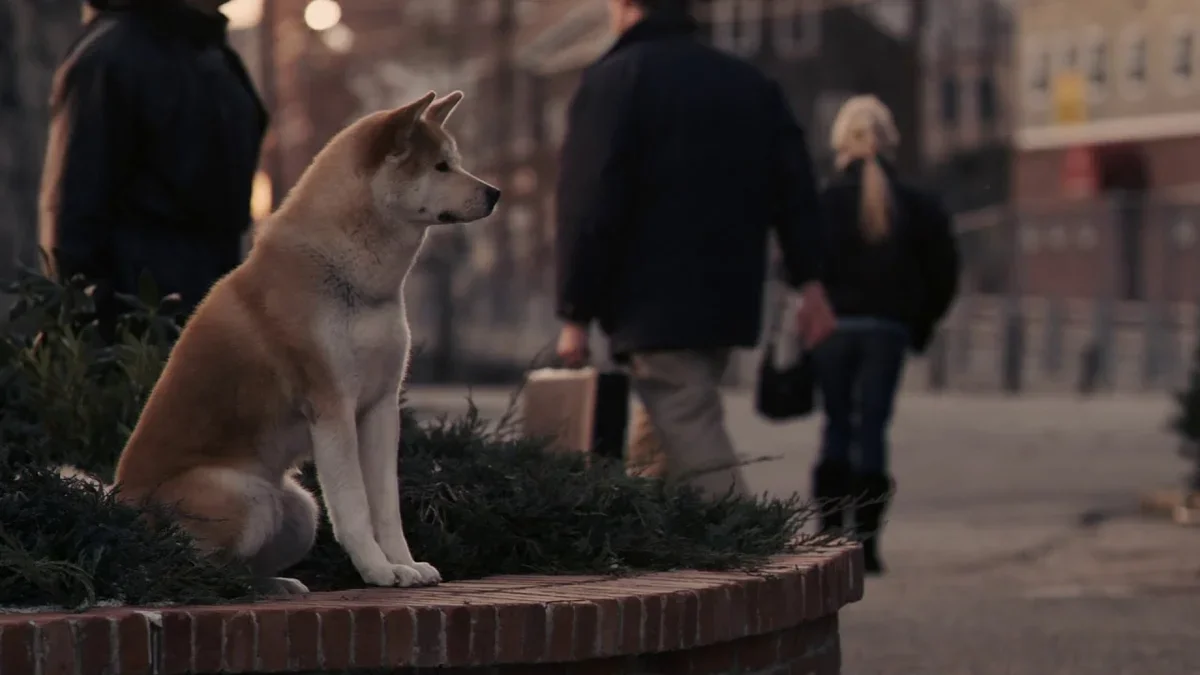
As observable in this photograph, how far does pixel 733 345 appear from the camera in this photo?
26.6 ft

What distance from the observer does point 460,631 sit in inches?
198

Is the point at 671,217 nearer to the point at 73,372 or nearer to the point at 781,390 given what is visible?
the point at 73,372

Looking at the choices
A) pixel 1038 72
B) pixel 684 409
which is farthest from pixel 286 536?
pixel 1038 72

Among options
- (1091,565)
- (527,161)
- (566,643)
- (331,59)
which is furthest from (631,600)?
(331,59)

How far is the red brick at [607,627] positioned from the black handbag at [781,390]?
4.86 metres

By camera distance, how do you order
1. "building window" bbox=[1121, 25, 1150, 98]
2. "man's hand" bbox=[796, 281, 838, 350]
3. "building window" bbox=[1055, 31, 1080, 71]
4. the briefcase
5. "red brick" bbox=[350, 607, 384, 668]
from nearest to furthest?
1. "red brick" bbox=[350, 607, 384, 668]
2. the briefcase
3. "man's hand" bbox=[796, 281, 838, 350]
4. "building window" bbox=[1121, 25, 1150, 98]
5. "building window" bbox=[1055, 31, 1080, 71]

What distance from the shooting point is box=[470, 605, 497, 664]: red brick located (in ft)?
16.5

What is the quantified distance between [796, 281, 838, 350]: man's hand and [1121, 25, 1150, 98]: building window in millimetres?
57611

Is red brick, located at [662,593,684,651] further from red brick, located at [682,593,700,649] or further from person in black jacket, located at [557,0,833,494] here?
person in black jacket, located at [557,0,833,494]

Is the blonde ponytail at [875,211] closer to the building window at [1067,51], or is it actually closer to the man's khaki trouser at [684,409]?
the man's khaki trouser at [684,409]

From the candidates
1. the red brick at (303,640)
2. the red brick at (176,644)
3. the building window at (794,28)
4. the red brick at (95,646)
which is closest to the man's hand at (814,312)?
the red brick at (303,640)

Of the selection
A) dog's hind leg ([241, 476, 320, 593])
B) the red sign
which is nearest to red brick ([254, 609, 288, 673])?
dog's hind leg ([241, 476, 320, 593])

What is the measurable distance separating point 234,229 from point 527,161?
2902 inches

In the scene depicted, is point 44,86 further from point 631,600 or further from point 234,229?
point 631,600
